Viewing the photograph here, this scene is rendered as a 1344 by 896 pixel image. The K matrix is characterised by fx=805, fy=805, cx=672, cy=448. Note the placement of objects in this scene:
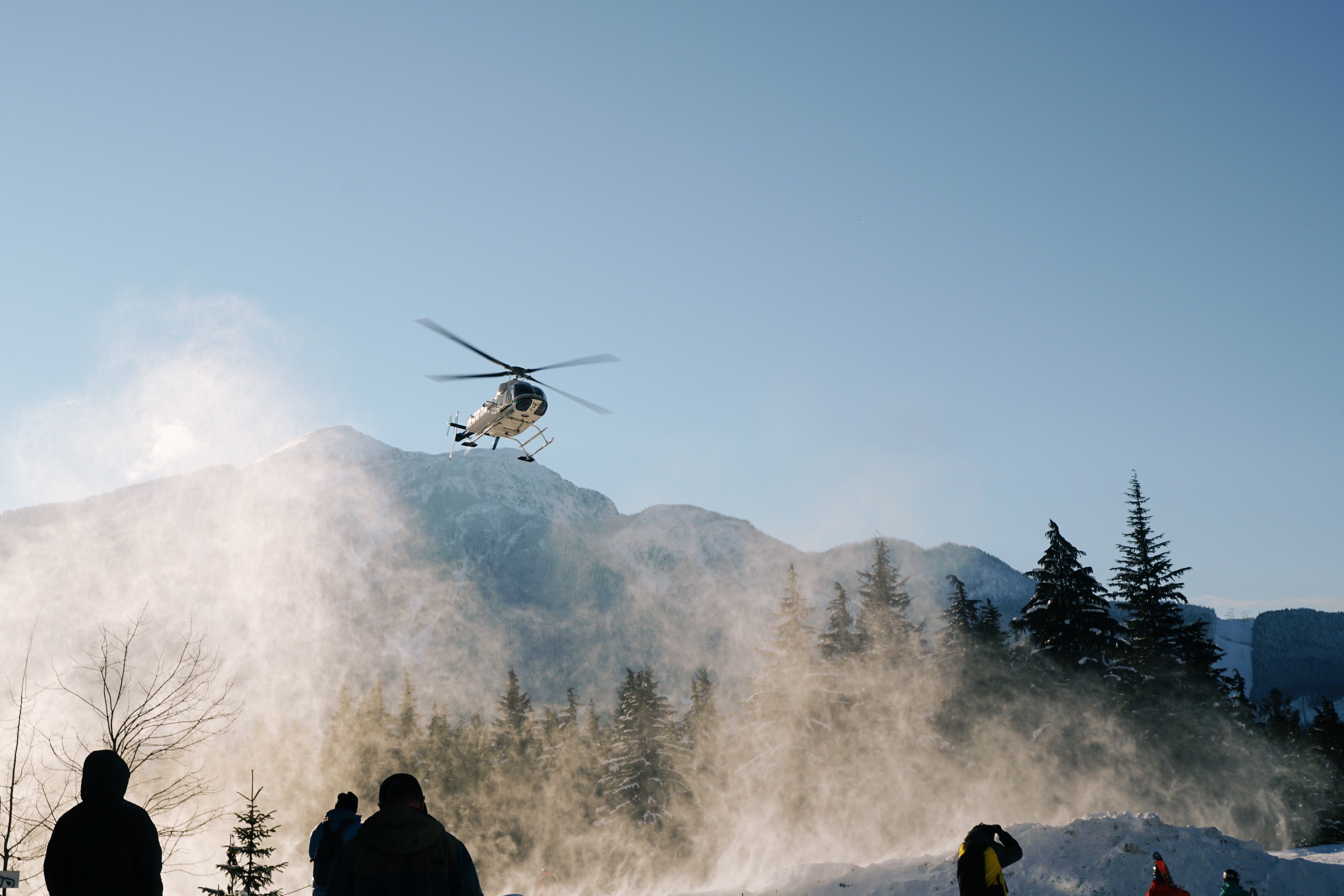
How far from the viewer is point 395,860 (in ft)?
12.8

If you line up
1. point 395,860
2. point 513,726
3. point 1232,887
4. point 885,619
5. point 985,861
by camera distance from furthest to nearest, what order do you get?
point 513,726
point 885,619
point 1232,887
point 985,861
point 395,860

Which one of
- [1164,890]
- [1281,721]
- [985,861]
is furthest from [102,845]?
[1281,721]

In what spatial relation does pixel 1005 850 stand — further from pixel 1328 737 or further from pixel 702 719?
pixel 1328 737

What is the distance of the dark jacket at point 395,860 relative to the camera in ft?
12.7

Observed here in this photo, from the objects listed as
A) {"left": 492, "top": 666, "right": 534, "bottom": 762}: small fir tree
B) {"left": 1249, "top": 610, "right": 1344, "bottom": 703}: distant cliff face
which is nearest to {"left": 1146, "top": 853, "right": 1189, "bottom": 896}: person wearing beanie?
{"left": 492, "top": 666, "right": 534, "bottom": 762}: small fir tree

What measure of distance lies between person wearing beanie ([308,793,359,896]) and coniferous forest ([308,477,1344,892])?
2502cm

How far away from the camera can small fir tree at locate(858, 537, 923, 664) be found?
3491cm

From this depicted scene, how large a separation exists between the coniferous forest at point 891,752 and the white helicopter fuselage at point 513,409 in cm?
1408

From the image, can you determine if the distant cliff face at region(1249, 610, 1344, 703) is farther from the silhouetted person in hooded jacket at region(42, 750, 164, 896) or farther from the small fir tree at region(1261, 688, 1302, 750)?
the silhouetted person in hooded jacket at region(42, 750, 164, 896)

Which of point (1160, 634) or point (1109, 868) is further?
point (1160, 634)

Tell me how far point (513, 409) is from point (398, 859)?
79.1 ft

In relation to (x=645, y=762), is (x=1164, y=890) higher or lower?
higher

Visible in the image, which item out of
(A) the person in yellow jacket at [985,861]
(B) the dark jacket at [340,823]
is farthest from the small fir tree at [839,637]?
(B) the dark jacket at [340,823]

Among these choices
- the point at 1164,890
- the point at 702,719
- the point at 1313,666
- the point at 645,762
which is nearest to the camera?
the point at 1164,890
